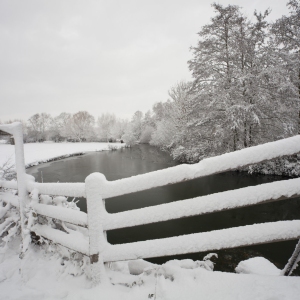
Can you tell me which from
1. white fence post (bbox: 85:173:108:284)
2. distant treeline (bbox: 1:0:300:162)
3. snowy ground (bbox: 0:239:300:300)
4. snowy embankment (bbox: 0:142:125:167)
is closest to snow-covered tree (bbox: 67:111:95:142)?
snowy embankment (bbox: 0:142:125:167)

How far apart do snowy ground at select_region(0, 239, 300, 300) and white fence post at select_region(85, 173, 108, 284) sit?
0.12 m

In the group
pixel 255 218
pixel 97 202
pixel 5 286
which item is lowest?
pixel 255 218

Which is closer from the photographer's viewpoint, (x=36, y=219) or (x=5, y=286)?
(x=5, y=286)

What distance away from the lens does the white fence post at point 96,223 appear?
59.3 inches

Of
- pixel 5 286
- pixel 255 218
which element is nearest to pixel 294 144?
pixel 5 286

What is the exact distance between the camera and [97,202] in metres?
1.51

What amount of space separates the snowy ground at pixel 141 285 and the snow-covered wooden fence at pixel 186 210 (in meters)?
0.17

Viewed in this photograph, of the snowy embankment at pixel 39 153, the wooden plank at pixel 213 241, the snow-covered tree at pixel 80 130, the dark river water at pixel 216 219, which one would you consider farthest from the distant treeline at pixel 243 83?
the snow-covered tree at pixel 80 130

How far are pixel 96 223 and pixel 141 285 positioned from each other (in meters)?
0.66

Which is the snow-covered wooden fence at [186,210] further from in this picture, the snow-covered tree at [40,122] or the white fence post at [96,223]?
the snow-covered tree at [40,122]

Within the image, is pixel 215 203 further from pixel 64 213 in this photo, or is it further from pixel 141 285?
pixel 64 213

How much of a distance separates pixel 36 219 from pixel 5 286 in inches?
28.1

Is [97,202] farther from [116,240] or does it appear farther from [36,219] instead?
[116,240]

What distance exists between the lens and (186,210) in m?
1.33
